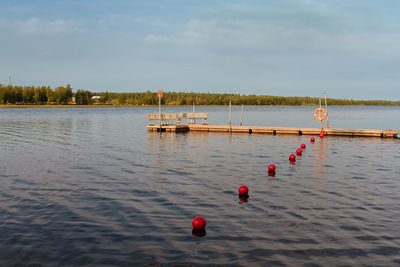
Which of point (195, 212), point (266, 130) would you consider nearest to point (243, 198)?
point (195, 212)

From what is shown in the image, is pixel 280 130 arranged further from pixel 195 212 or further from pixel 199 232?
pixel 199 232

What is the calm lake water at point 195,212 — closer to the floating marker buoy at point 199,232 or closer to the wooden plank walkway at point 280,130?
the floating marker buoy at point 199,232

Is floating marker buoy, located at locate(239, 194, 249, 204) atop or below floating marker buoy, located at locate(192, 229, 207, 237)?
atop

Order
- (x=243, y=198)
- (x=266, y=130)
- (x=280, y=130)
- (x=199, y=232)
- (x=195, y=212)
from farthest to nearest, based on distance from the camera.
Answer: (x=266, y=130) < (x=280, y=130) < (x=243, y=198) < (x=195, y=212) < (x=199, y=232)

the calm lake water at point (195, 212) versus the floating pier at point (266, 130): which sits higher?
the floating pier at point (266, 130)

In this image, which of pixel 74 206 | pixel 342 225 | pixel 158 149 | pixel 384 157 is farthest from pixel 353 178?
pixel 158 149

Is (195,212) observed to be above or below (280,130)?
below

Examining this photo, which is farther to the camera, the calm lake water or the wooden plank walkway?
the wooden plank walkway

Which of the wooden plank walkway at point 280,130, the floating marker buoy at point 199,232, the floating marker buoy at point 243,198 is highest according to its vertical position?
the wooden plank walkway at point 280,130

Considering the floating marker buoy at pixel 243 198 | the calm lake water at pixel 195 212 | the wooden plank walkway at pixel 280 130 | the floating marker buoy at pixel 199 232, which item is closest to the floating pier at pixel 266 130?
the wooden plank walkway at pixel 280 130

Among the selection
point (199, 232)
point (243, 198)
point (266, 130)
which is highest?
point (266, 130)

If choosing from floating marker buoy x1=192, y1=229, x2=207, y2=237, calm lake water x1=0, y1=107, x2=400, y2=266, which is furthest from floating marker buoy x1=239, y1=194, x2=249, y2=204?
floating marker buoy x1=192, y1=229, x2=207, y2=237

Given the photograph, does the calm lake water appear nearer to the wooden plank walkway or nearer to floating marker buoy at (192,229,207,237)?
floating marker buoy at (192,229,207,237)

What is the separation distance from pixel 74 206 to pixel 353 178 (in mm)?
12129
